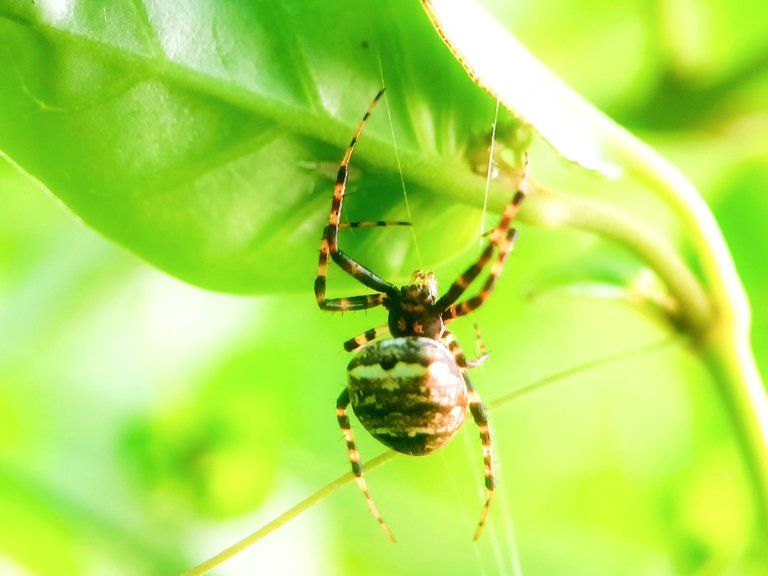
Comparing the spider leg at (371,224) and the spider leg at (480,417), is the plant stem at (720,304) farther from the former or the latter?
the spider leg at (480,417)

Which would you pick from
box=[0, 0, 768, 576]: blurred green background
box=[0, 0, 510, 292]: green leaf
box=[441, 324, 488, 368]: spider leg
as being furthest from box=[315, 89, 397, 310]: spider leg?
box=[0, 0, 768, 576]: blurred green background

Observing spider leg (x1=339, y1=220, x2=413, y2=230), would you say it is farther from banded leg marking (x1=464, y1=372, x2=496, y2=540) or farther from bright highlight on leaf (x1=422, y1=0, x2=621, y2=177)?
banded leg marking (x1=464, y1=372, x2=496, y2=540)

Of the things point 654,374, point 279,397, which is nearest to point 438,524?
point 279,397

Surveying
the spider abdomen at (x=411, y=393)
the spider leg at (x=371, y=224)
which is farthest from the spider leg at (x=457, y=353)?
the spider leg at (x=371, y=224)

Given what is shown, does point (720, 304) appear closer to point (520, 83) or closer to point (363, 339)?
point (520, 83)

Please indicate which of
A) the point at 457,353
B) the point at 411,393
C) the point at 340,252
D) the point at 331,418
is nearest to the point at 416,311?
the point at 457,353
